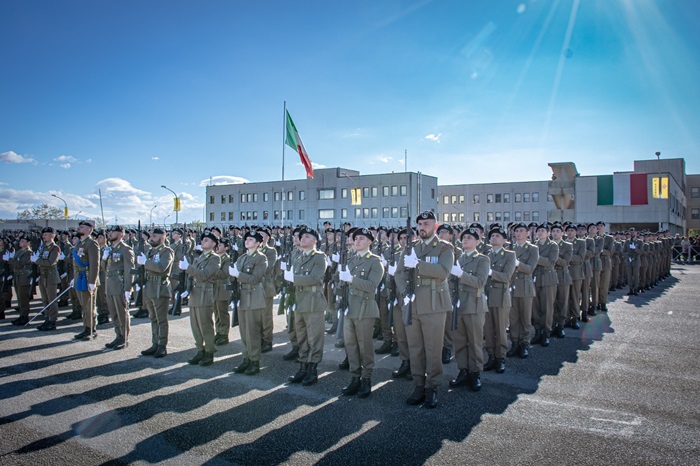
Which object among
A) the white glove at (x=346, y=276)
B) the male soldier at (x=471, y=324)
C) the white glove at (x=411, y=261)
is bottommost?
the male soldier at (x=471, y=324)

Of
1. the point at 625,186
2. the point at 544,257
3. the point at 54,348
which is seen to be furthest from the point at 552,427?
the point at 625,186

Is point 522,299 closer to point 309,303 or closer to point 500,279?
point 500,279

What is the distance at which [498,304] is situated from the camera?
7363 mm

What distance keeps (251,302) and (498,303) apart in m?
4.05

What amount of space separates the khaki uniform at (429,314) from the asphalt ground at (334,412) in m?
0.48

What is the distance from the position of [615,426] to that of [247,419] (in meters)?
4.17

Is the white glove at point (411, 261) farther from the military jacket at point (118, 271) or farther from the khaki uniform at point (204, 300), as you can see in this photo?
the military jacket at point (118, 271)

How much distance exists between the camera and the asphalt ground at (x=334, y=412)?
437cm

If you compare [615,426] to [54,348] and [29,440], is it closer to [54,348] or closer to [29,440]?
[29,440]

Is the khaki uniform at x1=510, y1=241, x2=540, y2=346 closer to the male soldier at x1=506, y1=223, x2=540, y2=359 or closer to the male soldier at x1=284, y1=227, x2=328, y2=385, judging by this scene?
the male soldier at x1=506, y1=223, x2=540, y2=359

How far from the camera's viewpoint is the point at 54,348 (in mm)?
8664

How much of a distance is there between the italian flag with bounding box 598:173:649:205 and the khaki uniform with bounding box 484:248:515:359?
46.9 m

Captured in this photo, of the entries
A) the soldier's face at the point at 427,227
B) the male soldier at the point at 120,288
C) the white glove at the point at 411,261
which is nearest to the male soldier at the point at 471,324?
the soldier's face at the point at 427,227

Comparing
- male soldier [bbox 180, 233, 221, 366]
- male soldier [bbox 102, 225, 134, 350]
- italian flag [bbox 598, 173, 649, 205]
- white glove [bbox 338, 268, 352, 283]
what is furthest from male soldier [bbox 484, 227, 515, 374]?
italian flag [bbox 598, 173, 649, 205]
